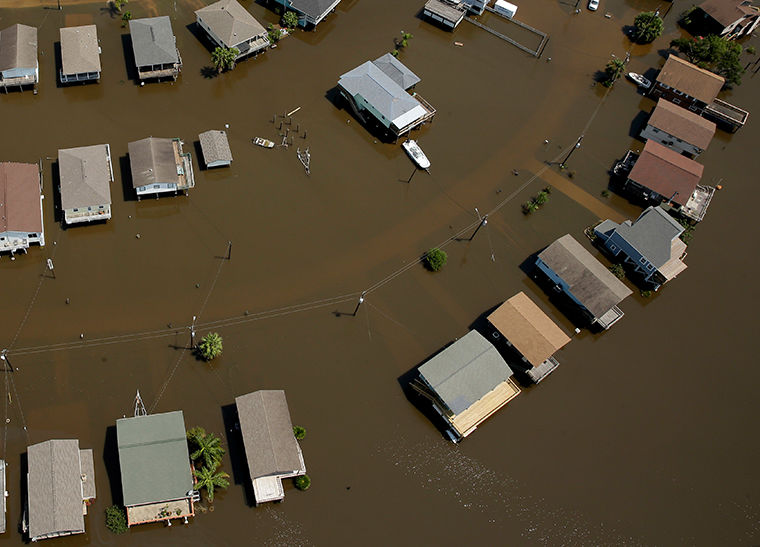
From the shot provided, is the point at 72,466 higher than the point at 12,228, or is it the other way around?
the point at 12,228

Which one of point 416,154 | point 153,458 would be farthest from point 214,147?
point 153,458

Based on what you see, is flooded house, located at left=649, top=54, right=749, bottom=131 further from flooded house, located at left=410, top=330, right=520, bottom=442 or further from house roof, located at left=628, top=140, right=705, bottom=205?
flooded house, located at left=410, top=330, right=520, bottom=442

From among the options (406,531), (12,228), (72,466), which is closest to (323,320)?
(406,531)

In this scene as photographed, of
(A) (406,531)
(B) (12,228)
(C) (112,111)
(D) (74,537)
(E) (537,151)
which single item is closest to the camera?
(D) (74,537)

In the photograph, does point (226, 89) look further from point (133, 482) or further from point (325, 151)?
point (133, 482)

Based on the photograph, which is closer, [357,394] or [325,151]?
[357,394]

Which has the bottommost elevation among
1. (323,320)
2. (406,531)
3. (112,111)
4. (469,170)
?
(406,531)

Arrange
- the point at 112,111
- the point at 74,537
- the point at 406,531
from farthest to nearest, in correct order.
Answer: the point at 112,111, the point at 406,531, the point at 74,537
